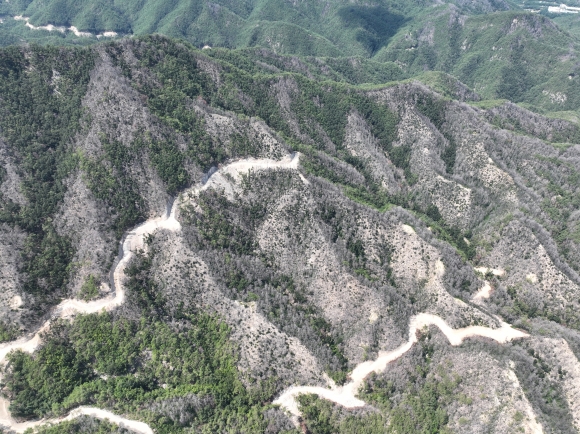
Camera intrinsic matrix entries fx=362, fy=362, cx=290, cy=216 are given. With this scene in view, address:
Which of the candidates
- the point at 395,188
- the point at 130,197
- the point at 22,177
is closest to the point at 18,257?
the point at 22,177

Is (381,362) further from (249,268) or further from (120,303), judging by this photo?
(120,303)

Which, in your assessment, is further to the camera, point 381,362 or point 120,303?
point 381,362

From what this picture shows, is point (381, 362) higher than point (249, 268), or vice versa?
point (249, 268)

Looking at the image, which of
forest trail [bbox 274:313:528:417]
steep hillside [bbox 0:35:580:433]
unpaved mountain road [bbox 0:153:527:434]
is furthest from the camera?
forest trail [bbox 274:313:528:417]

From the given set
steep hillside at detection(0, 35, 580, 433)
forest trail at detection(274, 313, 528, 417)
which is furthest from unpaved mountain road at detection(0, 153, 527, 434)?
steep hillside at detection(0, 35, 580, 433)

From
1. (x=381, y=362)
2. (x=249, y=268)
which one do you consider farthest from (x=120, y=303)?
(x=381, y=362)

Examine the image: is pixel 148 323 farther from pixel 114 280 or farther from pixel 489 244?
pixel 489 244

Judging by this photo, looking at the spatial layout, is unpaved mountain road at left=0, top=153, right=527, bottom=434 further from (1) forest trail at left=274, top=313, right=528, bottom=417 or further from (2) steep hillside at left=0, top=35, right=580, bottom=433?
(2) steep hillside at left=0, top=35, right=580, bottom=433
